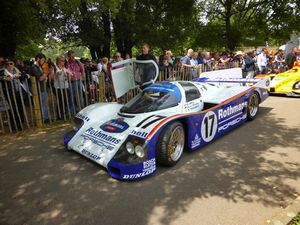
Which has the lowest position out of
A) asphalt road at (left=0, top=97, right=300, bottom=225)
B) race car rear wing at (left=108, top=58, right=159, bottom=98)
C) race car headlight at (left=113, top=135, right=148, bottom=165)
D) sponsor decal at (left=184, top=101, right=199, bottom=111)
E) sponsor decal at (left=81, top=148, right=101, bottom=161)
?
asphalt road at (left=0, top=97, right=300, bottom=225)

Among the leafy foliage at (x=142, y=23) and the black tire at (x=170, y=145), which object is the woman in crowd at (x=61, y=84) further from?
the black tire at (x=170, y=145)

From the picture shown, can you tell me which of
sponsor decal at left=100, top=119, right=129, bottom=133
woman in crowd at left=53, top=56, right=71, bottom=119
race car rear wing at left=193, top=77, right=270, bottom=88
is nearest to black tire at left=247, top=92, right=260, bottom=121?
race car rear wing at left=193, top=77, right=270, bottom=88

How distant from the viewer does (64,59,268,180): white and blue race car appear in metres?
3.77

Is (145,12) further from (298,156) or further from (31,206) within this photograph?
(31,206)

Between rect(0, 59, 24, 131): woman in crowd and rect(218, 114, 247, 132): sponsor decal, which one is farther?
rect(0, 59, 24, 131): woman in crowd

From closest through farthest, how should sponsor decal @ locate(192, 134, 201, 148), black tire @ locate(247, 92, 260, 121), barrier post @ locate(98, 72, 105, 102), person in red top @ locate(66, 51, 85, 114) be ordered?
sponsor decal @ locate(192, 134, 201, 148) → black tire @ locate(247, 92, 260, 121) → person in red top @ locate(66, 51, 85, 114) → barrier post @ locate(98, 72, 105, 102)

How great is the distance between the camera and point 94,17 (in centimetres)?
1125

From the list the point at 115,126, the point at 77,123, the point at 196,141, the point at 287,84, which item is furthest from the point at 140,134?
the point at 287,84

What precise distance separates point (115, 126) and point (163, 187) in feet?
4.44

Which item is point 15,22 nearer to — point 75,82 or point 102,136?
point 75,82

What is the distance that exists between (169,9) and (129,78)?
9439 mm

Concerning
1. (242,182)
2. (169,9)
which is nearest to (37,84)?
(242,182)

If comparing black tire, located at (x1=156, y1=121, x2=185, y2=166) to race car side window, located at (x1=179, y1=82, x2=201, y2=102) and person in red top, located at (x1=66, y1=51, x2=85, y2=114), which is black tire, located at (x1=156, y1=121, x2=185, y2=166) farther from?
person in red top, located at (x1=66, y1=51, x2=85, y2=114)

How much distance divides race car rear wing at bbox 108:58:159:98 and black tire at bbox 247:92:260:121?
2.32m
